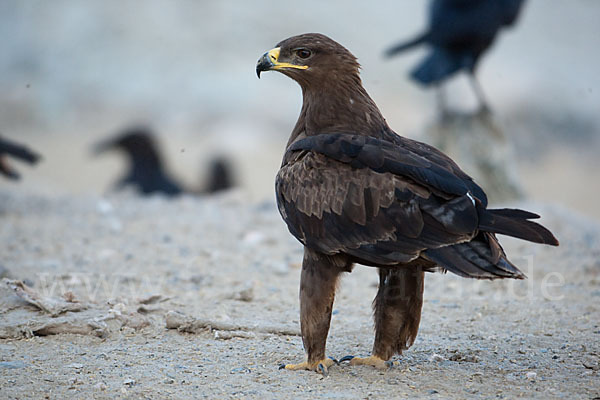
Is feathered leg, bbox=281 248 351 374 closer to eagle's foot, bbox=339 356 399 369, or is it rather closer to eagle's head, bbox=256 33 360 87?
eagle's foot, bbox=339 356 399 369

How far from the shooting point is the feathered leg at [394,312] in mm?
4398

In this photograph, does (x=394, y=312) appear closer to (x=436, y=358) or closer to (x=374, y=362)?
(x=374, y=362)

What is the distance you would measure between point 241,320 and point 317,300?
1247mm

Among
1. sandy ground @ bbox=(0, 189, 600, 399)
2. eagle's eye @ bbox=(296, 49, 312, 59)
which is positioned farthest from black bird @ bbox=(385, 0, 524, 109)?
eagle's eye @ bbox=(296, 49, 312, 59)

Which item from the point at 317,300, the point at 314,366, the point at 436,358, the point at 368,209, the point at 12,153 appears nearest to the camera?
the point at 368,209

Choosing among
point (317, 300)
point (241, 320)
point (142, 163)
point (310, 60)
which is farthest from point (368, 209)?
point (142, 163)

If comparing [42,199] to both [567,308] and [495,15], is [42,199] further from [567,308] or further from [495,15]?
[567,308]

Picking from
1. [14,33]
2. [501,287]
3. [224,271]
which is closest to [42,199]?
[224,271]

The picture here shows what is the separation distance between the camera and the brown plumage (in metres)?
3.97

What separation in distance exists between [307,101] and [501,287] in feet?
9.39

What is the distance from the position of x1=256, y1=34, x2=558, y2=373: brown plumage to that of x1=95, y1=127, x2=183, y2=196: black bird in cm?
922

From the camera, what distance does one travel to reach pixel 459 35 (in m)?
10.2

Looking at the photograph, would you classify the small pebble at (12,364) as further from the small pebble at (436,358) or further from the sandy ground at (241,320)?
the small pebble at (436,358)

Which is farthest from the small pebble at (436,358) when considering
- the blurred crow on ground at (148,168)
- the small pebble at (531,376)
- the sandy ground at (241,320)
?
the blurred crow on ground at (148,168)
